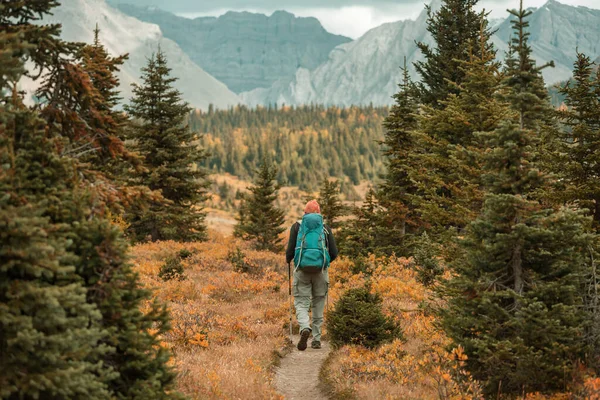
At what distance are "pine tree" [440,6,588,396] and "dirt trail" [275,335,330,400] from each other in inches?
101

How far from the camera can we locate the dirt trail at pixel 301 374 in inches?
319

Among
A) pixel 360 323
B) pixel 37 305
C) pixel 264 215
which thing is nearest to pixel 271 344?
pixel 360 323

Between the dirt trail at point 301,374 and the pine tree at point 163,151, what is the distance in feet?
58.7

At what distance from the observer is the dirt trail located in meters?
8.11

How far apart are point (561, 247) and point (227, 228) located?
241ft

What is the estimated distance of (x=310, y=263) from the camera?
10188mm

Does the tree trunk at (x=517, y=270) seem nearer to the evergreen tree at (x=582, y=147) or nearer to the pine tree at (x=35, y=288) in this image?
the pine tree at (x=35, y=288)

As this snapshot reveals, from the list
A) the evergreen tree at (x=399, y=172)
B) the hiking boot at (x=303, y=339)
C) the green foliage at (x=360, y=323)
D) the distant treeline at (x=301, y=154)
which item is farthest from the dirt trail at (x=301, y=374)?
the distant treeline at (x=301, y=154)

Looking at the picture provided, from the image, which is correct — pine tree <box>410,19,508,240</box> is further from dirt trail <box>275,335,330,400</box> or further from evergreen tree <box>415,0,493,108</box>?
dirt trail <box>275,335,330,400</box>

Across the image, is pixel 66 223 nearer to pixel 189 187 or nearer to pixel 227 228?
pixel 189 187


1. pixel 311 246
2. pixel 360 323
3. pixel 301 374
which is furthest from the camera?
pixel 311 246

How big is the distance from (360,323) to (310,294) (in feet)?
4.59

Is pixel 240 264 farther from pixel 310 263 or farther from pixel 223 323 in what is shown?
pixel 310 263

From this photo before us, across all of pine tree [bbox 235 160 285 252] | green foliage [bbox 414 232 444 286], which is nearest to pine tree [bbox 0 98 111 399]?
green foliage [bbox 414 232 444 286]
